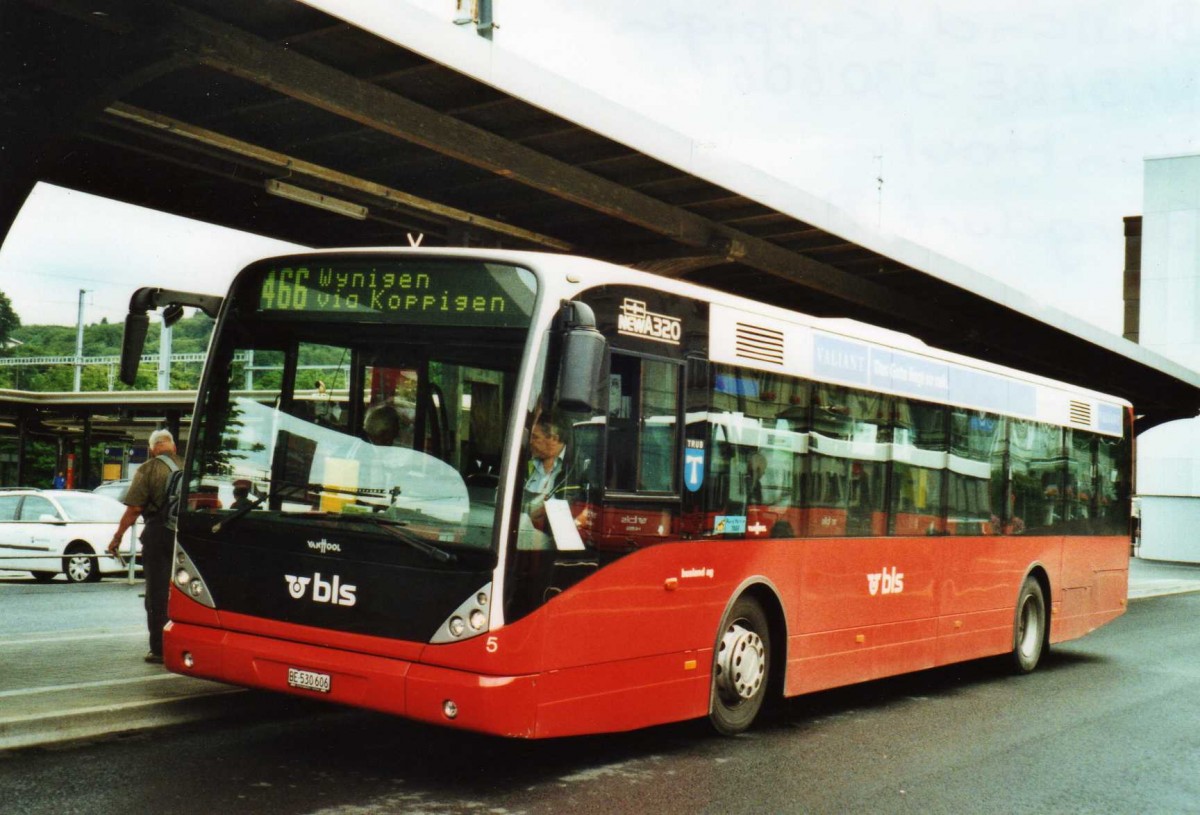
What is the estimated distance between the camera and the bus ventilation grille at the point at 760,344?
871 cm

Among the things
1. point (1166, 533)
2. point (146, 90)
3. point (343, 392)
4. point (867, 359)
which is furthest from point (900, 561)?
point (1166, 533)

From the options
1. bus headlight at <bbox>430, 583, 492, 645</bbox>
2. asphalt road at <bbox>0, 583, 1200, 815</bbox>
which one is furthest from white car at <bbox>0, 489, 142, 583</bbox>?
bus headlight at <bbox>430, 583, 492, 645</bbox>

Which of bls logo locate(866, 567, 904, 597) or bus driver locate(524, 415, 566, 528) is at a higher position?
bus driver locate(524, 415, 566, 528)

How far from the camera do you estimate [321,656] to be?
6988mm

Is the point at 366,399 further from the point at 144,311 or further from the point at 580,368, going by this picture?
the point at 144,311

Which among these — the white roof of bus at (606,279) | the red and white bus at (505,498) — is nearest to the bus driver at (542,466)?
the red and white bus at (505,498)

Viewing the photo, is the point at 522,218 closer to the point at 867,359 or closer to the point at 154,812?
the point at 867,359

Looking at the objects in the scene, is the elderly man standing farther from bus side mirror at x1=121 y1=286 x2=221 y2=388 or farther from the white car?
the white car

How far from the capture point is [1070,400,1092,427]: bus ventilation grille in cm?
1431

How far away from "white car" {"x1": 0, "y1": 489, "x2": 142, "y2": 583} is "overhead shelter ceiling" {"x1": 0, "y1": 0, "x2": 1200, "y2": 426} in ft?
32.1

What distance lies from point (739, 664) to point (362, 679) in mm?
2817

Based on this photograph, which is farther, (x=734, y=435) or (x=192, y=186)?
(x=192, y=186)

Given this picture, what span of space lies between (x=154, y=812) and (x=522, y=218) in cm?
898

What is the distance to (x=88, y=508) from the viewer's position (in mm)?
22359
